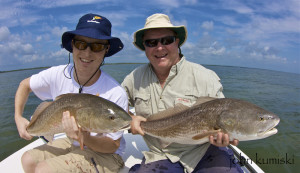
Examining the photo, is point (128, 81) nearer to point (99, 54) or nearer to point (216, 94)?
point (99, 54)

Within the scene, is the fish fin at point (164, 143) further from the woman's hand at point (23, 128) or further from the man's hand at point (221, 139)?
the woman's hand at point (23, 128)

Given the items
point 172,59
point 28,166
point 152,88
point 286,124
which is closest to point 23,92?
point 28,166

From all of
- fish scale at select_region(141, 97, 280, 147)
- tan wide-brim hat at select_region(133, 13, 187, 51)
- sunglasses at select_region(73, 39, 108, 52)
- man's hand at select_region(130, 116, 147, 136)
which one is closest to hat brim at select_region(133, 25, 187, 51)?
tan wide-brim hat at select_region(133, 13, 187, 51)

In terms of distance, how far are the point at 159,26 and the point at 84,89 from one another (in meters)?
1.69

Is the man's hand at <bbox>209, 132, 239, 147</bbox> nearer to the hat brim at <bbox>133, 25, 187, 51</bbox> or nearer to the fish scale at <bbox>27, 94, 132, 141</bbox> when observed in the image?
the fish scale at <bbox>27, 94, 132, 141</bbox>

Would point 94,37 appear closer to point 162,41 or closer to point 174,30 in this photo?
point 162,41

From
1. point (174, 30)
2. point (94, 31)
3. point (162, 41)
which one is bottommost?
point (162, 41)

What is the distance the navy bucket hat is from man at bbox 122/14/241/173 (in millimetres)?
594

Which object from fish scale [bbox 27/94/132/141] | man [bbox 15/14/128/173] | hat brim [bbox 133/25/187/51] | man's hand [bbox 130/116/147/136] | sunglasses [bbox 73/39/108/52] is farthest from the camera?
hat brim [bbox 133/25/187/51]

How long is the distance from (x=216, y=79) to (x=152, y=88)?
1200 mm

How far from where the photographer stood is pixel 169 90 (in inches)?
137

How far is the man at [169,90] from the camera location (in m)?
3.22

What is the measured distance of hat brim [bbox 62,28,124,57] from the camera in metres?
2.87

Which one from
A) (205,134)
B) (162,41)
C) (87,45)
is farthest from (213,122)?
(87,45)
